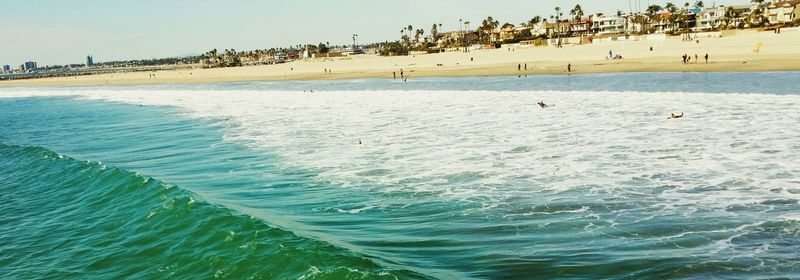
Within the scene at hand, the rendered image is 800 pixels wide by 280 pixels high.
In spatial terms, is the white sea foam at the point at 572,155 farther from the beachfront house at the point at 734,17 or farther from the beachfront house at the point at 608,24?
the beachfront house at the point at 608,24

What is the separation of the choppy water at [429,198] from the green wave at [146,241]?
50 mm

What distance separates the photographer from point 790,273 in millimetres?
9352

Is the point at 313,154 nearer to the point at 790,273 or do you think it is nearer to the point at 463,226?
the point at 463,226

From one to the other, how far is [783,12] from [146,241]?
139 m

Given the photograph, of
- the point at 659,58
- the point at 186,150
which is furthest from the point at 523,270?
the point at 659,58

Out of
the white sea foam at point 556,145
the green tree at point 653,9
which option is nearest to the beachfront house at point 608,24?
the green tree at point 653,9

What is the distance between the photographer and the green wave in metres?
10.4

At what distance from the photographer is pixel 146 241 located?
12.7 meters

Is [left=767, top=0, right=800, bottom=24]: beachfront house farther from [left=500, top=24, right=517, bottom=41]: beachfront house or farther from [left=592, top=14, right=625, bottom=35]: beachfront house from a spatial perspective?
[left=500, top=24, right=517, bottom=41]: beachfront house

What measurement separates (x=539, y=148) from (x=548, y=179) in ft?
16.8

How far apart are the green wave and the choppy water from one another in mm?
50

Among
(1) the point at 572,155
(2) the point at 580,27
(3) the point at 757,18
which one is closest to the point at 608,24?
(2) the point at 580,27

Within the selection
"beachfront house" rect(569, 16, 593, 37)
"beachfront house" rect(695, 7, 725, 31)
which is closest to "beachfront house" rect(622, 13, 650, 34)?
"beachfront house" rect(569, 16, 593, 37)

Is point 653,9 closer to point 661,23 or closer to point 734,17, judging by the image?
point 661,23
